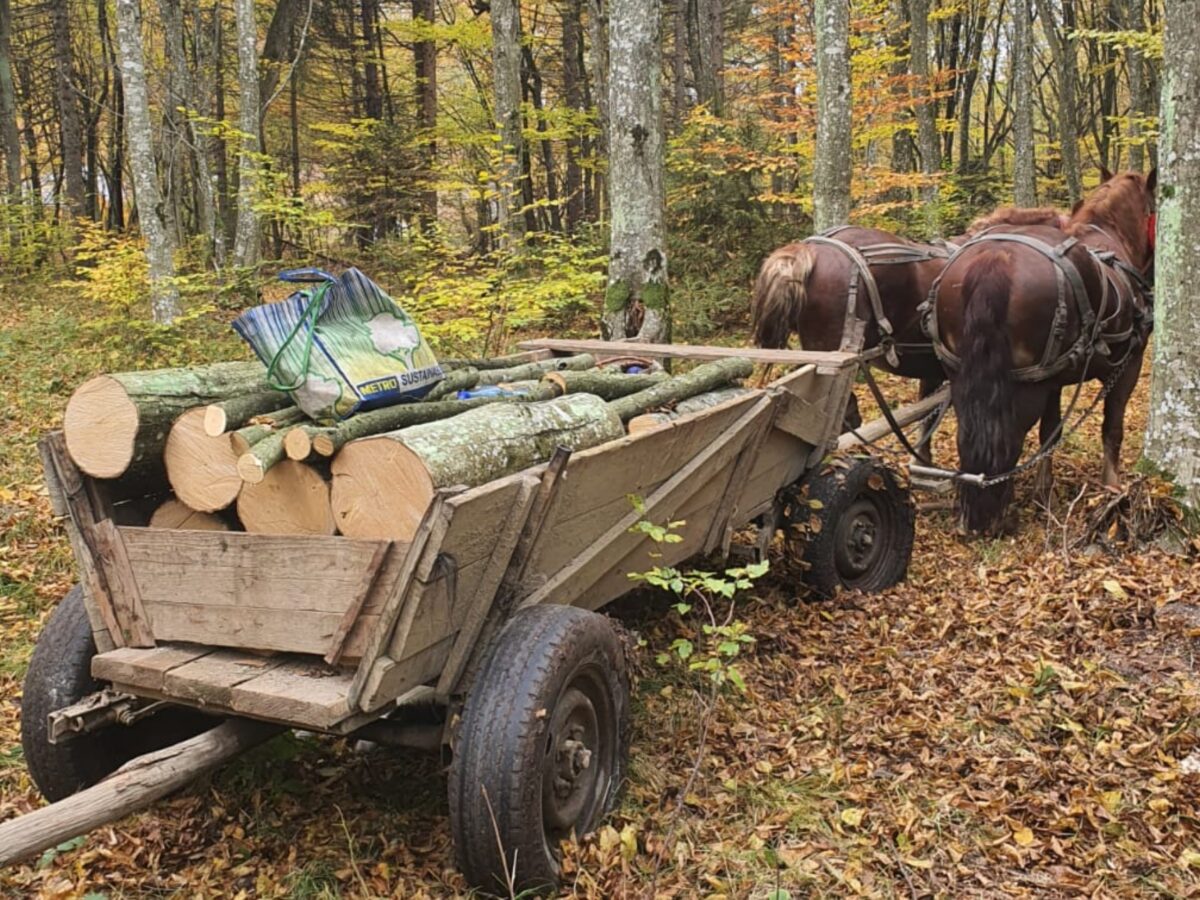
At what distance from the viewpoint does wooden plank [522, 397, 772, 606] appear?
3.28 metres

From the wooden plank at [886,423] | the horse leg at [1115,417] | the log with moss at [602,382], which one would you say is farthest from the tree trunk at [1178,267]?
the log with moss at [602,382]

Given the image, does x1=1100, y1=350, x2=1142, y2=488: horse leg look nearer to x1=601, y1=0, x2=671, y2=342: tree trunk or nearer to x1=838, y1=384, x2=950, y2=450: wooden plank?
x1=838, y1=384, x2=950, y2=450: wooden plank

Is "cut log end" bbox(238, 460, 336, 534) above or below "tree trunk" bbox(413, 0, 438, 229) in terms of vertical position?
below

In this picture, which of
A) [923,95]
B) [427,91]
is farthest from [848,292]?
[427,91]

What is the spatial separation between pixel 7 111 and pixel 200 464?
1992cm

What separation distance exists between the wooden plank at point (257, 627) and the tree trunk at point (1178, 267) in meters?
4.85

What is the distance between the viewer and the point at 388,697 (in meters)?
2.66

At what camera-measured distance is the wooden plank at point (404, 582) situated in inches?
101

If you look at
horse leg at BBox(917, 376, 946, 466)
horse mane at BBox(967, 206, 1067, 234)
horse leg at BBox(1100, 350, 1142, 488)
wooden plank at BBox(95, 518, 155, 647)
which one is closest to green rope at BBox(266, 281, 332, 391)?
wooden plank at BBox(95, 518, 155, 647)

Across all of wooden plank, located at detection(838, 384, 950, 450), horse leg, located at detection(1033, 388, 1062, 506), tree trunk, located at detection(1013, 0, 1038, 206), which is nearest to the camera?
wooden plank, located at detection(838, 384, 950, 450)

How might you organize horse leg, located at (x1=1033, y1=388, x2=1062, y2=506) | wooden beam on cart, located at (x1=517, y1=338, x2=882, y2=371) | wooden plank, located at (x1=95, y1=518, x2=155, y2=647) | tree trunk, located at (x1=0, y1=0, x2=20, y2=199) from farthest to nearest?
tree trunk, located at (x1=0, y1=0, x2=20, y2=199), horse leg, located at (x1=1033, y1=388, x2=1062, y2=506), wooden beam on cart, located at (x1=517, y1=338, x2=882, y2=371), wooden plank, located at (x1=95, y1=518, x2=155, y2=647)

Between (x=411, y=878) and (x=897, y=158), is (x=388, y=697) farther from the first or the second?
(x=897, y=158)

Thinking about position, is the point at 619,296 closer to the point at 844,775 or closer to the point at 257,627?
the point at 844,775

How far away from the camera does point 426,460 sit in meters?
2.83
